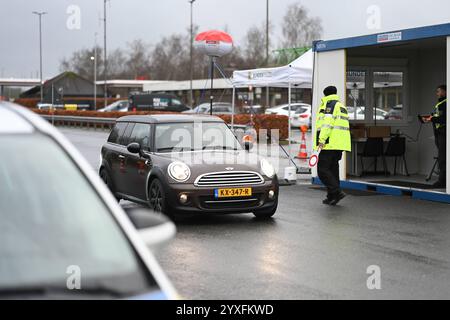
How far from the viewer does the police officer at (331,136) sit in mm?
12547

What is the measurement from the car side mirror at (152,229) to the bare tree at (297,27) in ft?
300

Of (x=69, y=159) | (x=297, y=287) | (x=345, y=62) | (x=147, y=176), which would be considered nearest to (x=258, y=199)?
(x=147, y=176)

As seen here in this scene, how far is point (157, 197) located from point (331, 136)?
11.0ft

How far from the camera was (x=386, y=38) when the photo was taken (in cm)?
1390

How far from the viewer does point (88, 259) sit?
9.82 feet

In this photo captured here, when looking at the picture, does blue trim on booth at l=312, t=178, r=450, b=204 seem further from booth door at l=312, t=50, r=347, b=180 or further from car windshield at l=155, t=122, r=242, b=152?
car windshield at l=155, t=122, r=242, b=152

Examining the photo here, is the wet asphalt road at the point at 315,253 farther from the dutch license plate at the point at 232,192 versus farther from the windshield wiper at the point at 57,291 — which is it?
the windshield wiper at the point at 57,291

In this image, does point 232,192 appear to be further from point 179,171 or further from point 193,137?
point 193,137

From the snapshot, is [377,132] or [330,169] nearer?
[330,169]


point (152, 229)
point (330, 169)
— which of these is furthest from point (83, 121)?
point (152, 229)

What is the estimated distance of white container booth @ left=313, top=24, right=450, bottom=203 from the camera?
52.3ft

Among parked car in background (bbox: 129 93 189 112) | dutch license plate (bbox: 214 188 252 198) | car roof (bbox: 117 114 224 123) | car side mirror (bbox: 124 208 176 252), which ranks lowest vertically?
dutch license plate (bbox: 214 188 252 198)

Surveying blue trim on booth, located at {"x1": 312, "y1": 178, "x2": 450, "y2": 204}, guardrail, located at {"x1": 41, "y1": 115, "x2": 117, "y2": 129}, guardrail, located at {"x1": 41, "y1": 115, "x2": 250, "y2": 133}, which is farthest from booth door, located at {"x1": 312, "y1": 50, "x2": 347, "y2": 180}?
guardrail, located at {"x1": 41, "y1": 115, "x2": 117, "y2": 129}

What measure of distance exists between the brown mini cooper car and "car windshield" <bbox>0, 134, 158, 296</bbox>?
23.6ft
